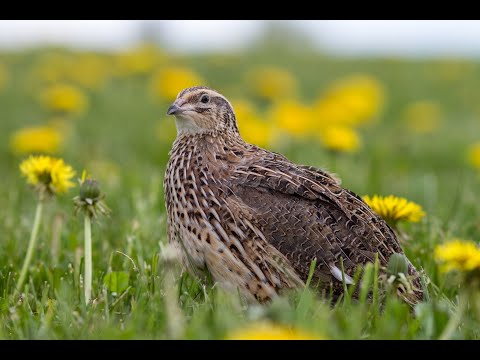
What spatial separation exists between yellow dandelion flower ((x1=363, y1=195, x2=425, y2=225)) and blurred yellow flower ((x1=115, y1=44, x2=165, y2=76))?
937 centimetres

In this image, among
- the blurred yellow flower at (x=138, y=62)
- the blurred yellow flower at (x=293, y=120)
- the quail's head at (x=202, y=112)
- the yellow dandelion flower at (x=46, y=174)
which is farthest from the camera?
the blurred yellow flower at (x=138, y=62)

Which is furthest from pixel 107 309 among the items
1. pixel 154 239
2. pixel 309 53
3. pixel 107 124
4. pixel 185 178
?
pixel 309 53

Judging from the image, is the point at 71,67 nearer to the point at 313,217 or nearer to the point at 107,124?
the point at 107,124

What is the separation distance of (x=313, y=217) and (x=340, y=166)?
4053mm

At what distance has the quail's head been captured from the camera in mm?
4656

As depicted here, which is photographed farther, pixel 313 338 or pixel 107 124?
pixel 107 124

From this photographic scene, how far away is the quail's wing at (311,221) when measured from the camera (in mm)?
3953

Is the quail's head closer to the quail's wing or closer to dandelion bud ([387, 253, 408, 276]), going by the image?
the quail's wing

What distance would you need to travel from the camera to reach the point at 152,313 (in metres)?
3.50

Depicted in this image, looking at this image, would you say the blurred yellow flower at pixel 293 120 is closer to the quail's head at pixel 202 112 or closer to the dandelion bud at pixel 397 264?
the quail's head at pixel 202 112

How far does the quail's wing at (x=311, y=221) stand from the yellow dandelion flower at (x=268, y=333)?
0.98 metres

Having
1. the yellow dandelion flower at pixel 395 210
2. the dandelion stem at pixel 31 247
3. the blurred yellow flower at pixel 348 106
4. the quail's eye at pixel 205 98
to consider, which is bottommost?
the dandelion stem at pixel 31 247

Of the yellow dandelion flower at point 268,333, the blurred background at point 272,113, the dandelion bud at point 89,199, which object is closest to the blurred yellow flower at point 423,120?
the blurred background at point 272,113

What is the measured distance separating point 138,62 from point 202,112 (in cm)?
907
